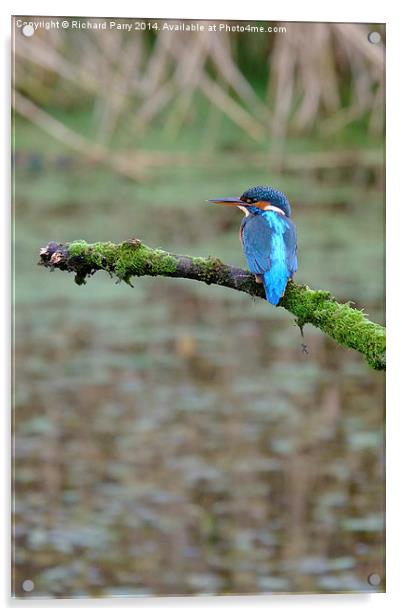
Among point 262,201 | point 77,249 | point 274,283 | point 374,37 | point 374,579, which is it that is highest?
point 374,37

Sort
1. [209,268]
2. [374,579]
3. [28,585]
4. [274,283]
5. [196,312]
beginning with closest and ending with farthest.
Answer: [209,268] → [274,283] → [28,585] → [374,579] → [196,312]

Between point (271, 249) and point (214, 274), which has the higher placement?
point (271, 249)

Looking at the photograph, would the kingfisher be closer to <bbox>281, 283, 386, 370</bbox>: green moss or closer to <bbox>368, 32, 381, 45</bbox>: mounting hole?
<bbox>281, 283, 386, 370</bbox>: green moss

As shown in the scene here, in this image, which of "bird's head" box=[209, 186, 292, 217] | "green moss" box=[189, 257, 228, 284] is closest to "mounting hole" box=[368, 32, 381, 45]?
"bird's head" box=[209, 186, 292, 217]

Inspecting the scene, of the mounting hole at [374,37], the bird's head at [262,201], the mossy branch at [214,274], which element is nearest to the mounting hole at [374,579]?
the mossy branch at [214,274]

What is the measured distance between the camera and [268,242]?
4445 mm

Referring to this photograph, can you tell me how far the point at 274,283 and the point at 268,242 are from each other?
0.72ft

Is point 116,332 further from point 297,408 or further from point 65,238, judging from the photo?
point 297,408

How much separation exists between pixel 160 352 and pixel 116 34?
2530 mm
